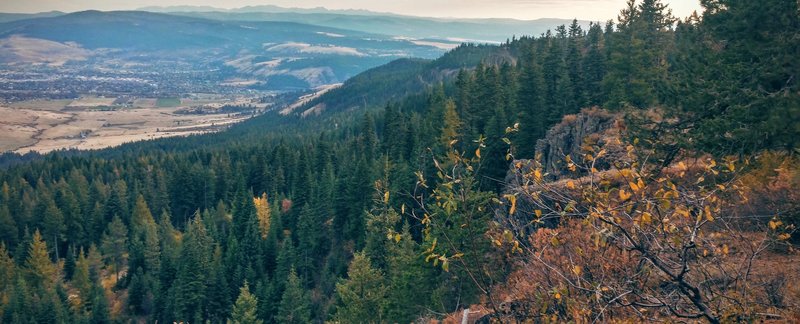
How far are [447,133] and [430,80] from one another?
442 ft

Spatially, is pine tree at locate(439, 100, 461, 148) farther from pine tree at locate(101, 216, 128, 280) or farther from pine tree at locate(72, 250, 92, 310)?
pine tree at locate(101, 216, 128, 280)

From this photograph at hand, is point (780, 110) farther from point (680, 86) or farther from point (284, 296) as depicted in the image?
point (284, 296)

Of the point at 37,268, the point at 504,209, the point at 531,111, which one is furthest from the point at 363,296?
the point at 37,268

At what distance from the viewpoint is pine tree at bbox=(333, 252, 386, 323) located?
2886 cm

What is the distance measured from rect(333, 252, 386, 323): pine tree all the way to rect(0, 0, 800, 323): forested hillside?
12 cm

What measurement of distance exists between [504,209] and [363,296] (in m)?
16.4

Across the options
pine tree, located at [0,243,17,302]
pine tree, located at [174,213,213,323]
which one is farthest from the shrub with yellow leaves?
pine tree, located at [0,243,17,302]

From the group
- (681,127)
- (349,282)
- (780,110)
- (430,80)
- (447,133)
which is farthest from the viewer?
(430,80)

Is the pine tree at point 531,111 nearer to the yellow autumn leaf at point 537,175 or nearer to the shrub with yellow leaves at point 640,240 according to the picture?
the shrub with yellow leaves at point 640,240

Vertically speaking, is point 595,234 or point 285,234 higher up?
point 595,234

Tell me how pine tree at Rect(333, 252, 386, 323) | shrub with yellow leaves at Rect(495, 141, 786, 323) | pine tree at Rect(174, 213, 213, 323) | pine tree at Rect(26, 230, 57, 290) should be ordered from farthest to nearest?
pine tree at Rect(26, 230, 57, 290), pine tree at Rect(174, 213, 213, 323), pine tree at Rect(333, 252, 386, 323), shrub with yellow leaves at Rect(495, 141, 786, 323)

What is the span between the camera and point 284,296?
1614 inches

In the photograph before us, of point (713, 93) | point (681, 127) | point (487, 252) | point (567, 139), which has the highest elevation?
Answer: point (713, 93)

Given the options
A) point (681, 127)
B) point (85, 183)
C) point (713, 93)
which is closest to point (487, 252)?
point (681, 127)
